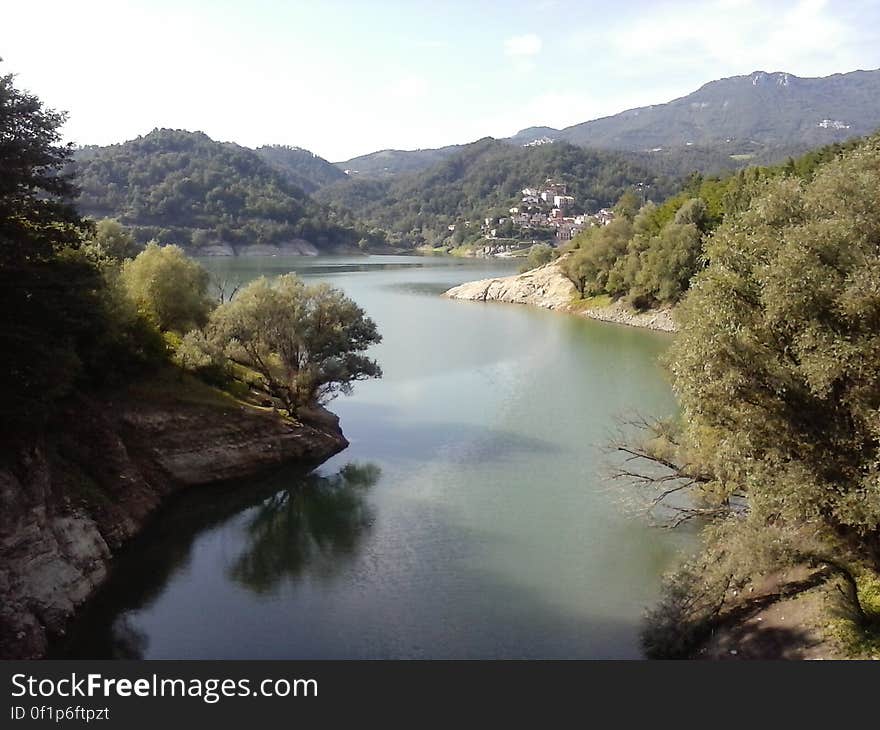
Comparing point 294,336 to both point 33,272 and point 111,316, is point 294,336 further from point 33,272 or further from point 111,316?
point 33,272

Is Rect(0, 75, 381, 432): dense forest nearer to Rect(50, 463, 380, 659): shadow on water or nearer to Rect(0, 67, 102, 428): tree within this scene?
Rect(0, 67, 102, 428): tree

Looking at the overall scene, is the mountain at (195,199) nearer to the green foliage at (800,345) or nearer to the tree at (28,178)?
the tree at (28,178)

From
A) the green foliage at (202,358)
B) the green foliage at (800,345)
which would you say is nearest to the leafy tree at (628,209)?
the green foliage at (202,358)

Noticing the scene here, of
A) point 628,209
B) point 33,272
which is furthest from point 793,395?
point 628,209

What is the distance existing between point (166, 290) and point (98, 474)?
12554 millimetres

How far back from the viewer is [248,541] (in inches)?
854

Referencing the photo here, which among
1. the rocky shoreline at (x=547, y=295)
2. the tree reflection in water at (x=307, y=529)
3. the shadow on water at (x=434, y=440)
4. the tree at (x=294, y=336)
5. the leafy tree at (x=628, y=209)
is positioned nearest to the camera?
the tree reflection in water at (x=307, y=529)

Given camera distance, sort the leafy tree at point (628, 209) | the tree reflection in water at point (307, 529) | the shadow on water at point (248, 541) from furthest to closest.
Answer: the leafy tree at point (628, 209)
the tree reflection in water at point (307, 529)
the shadow on water at point (248, 541)

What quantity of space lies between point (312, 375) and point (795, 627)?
64.9 feet

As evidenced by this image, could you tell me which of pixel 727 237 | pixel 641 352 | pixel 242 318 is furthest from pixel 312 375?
pixel 641 352

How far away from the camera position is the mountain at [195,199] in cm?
14525

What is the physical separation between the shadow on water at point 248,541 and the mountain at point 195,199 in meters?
119

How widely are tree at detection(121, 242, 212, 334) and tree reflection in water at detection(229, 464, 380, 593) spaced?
34.2 ft

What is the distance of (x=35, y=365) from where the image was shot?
17531mm
